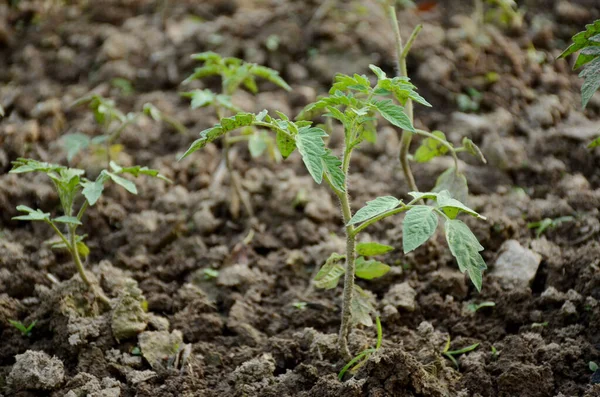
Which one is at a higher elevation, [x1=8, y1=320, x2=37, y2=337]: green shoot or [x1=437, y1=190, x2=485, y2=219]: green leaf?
[x1=437, y1=190, x2=485, y2=219]: green leaf

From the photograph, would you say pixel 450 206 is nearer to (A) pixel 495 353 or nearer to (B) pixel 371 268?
(B) pixel 371 268

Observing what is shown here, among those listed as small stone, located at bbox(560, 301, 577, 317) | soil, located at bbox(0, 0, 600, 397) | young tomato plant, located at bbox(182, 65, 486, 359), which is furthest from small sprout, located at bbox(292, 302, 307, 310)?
small stone, located at bbox(560, 301, 577, 317)

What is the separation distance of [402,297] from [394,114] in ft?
2.32

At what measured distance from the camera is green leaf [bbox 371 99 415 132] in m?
1.61

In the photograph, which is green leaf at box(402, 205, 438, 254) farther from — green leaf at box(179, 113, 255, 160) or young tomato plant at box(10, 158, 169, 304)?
young tomato plant at box(10, 158, 169, 304)

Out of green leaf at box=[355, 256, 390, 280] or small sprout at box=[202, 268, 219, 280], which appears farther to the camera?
small sprout at box=[202, 268, 219, 280]

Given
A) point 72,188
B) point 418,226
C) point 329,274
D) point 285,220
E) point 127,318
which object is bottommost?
point 285,220

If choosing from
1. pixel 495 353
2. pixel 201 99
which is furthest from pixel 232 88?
pixel 495 353

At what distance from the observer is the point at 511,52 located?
3.28 m

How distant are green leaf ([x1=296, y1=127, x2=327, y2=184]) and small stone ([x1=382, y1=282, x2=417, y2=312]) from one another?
0.70 metres

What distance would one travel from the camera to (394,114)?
162 centimetres

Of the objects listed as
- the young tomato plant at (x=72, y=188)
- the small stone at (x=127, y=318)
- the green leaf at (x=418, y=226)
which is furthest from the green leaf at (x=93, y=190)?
the green leaf at (x=418, y=226)

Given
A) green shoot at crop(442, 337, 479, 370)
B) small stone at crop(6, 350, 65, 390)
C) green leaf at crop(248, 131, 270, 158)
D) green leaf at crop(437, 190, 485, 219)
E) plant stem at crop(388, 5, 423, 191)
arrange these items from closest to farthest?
green leaf at crop(437, 190, 485, 219)
small stone at crop(6, 350, 65, 390)
green shoot at crop(442, 337, 479, 370)
plant stem at crop(388, 5, 423, 191)
green leaf at crop(248, 131, 270, 158)

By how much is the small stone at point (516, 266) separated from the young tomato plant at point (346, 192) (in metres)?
0.52
